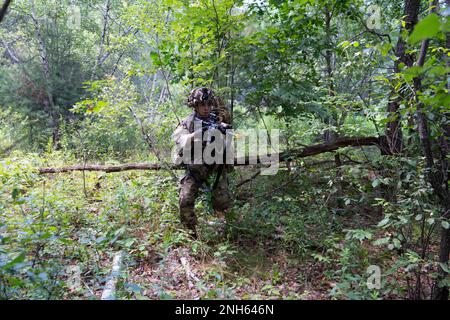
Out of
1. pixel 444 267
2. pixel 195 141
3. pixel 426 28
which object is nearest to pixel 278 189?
pixel 195 141

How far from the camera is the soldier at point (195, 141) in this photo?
429 centimetres

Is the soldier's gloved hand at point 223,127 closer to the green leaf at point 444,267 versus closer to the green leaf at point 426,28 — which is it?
the green leaf at point 444,267

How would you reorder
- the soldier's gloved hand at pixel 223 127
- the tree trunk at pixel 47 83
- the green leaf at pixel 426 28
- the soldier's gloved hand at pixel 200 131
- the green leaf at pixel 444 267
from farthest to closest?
the tree trunk at pixel 47 83 < the soldier's gloved hand at pixel 223 127 < the soldier's gloved hand at pixel 200 131 < the green leaf at pixel 444 267 < the green leaf at pixel 426 28

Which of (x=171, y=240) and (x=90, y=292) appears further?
(x=171, y=240)

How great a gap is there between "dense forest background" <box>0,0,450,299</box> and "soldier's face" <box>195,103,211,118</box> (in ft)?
2.85

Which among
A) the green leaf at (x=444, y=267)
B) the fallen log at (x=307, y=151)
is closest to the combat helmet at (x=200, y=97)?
the fallen log at (x=307, y=151)

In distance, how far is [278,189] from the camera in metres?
5.55

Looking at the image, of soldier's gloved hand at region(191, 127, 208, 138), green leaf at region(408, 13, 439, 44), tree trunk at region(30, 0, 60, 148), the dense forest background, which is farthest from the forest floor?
tree trunk at region(30, 0, 60, 148)

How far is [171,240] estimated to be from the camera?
4.13 m

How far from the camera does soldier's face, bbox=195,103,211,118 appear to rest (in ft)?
14.3

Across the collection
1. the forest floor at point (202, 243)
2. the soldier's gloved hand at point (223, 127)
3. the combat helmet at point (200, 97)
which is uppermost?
the combat helmet at point (200, 97)

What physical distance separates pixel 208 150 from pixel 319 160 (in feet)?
10.8
